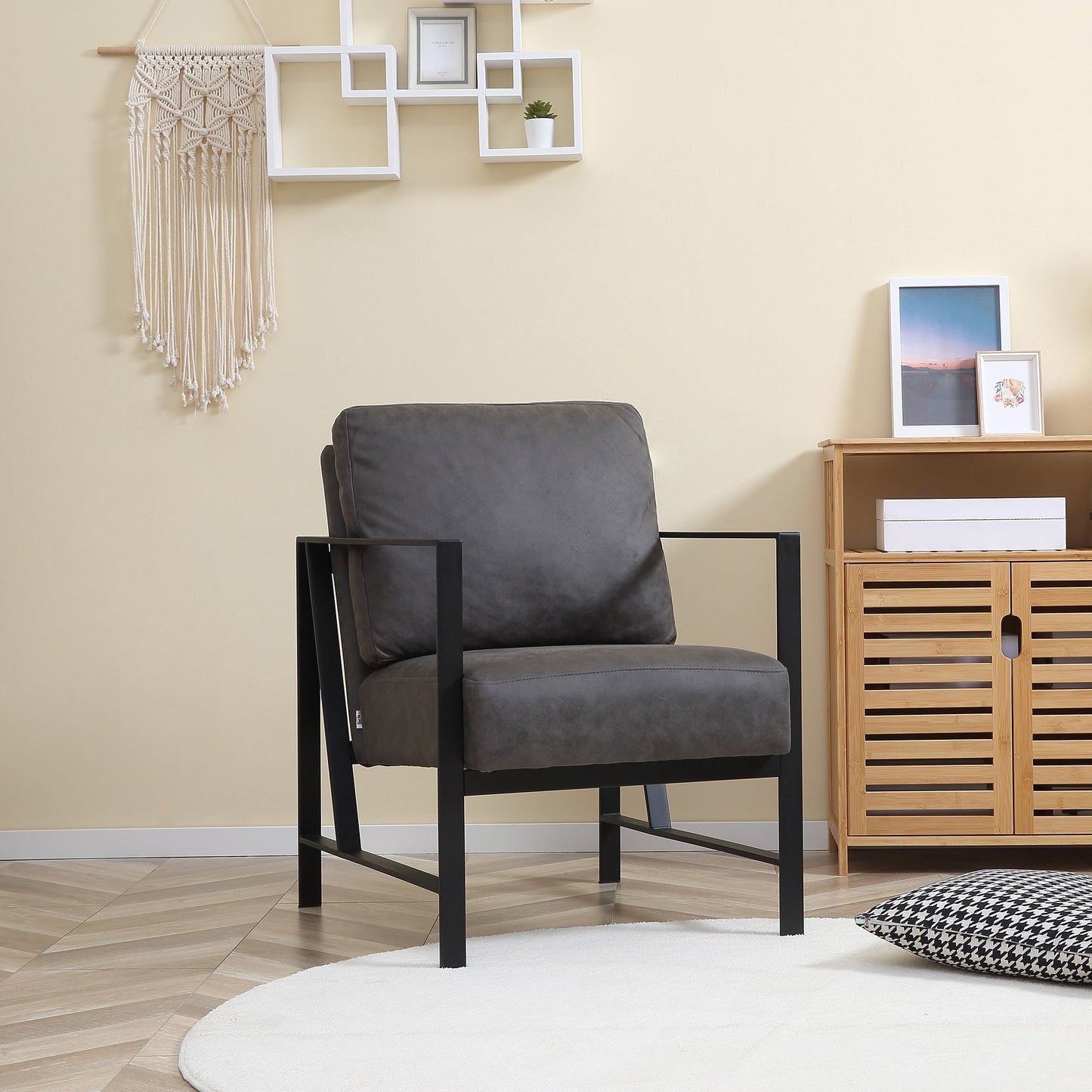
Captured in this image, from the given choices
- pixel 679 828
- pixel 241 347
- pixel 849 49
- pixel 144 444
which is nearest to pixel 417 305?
pixel 241 347

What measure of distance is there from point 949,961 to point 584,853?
3.63ft

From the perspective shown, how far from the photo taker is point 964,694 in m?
2.54

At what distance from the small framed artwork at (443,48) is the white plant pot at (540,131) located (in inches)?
6.8

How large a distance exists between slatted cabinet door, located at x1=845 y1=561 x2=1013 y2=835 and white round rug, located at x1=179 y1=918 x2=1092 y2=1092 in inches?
23.0

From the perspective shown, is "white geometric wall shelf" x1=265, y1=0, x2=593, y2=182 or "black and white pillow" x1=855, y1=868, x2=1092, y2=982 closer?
"black and white pillow" x1=855, y1=868, x2=1092, y2=982

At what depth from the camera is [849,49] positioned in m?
2.82

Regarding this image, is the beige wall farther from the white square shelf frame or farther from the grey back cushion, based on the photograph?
the grey back cushion

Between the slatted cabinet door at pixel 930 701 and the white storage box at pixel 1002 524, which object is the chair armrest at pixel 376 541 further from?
the white storage box at pixel 1002 524

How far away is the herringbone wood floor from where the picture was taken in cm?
167

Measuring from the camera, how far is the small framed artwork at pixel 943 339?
2.80 meters

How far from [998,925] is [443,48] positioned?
7.03 feet

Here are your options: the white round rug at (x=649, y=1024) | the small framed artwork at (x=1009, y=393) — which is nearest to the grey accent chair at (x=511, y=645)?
the white round rug at (x=649, y=1024)

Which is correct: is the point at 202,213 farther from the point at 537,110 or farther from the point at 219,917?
the point at 219,917

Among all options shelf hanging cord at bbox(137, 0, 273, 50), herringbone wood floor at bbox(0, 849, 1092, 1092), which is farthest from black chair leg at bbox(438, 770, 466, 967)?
shelf hanging cord at bbox(137, 0, 273, 50)
